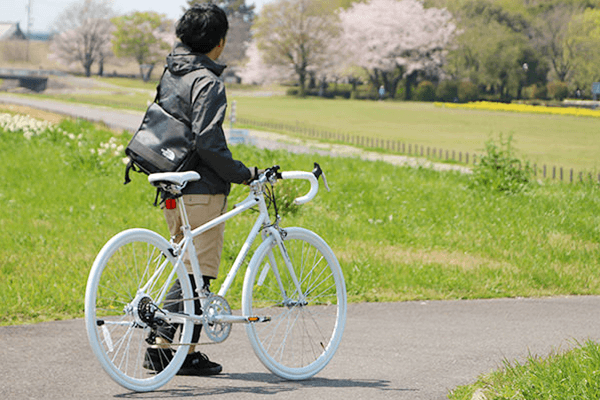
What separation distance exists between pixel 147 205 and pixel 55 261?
392cm

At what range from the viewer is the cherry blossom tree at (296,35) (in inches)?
2997

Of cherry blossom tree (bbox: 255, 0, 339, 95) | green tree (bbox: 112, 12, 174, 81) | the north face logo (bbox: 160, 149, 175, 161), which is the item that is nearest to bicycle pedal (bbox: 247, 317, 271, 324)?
the north face logo (bbox: 160, 149, 175, 161)

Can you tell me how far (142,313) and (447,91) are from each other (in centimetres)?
6347

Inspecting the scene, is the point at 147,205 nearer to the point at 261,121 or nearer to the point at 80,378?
the point at 80,378

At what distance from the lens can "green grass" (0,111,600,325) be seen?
725 cm

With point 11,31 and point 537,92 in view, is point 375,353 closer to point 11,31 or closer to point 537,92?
point 537,92

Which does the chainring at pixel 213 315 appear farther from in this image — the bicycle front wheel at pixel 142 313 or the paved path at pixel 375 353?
the paved path at pixel 375 353

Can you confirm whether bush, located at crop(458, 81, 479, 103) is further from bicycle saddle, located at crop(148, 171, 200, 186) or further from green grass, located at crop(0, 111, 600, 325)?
bicycle saddle, located at crop(148, 171, 200, 186)

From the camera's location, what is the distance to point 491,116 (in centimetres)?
4722

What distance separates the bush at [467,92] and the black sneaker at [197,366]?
55764mm

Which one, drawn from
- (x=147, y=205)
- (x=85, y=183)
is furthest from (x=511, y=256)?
(x=85, y=183)

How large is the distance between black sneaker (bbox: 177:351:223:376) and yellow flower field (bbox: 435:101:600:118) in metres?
36.2

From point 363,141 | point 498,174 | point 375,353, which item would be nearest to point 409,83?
point 363,141

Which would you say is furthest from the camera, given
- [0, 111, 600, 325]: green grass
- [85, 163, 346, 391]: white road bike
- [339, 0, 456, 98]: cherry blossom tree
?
[339, 0, 456, 98]: cherry blossom tree
